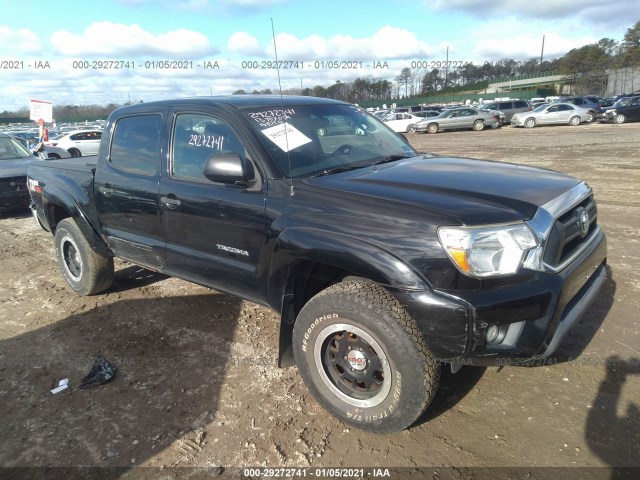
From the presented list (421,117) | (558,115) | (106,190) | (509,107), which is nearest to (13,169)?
(106,190)

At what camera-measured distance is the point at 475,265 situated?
2.28 m

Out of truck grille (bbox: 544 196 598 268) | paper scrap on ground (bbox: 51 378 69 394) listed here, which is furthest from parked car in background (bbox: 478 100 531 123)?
paper scrap on ground (bbox: 51 378 69 394)

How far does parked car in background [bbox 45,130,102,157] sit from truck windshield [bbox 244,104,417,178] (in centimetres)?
1964

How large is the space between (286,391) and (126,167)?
2.36 m

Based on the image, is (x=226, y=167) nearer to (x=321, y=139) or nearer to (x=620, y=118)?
(x=321, y=139)

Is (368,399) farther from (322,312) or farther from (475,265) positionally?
(475,265)

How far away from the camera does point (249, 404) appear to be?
298 cm

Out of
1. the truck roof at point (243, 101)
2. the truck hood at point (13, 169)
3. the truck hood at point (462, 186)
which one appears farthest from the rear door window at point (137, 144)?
the truck hood at point (13, 169)

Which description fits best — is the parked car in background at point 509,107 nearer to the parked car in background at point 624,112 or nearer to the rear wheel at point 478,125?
the rear wheel at point 478,125

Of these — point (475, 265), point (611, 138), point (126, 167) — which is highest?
point (126, 167)

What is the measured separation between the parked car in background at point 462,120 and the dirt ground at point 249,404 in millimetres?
25434

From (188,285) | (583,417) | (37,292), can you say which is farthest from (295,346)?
(37,292)

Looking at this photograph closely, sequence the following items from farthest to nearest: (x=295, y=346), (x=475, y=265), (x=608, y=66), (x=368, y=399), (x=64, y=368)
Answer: (x=608, y=66), (x=64, y=368), (x=295, y=346), (x=368, y=399), (x=475, y=265)

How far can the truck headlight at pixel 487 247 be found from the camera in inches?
89.3
